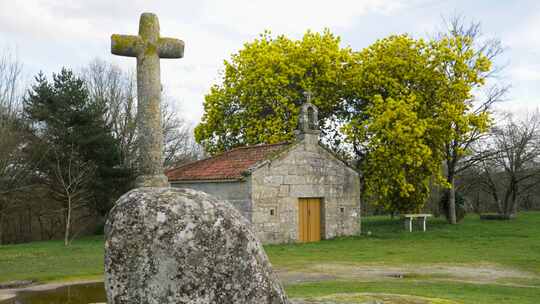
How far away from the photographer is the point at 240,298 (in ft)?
15.0

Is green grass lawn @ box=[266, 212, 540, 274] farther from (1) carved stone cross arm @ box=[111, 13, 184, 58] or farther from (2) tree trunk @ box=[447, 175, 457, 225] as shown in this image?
(1) carved stone cross arm @ box=[111, 13, 184, 58]

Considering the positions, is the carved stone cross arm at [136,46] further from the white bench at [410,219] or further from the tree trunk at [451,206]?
the tree trunk at [451,206]

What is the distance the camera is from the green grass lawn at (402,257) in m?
11.3

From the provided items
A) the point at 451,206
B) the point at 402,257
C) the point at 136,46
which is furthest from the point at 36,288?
the point at 451,206

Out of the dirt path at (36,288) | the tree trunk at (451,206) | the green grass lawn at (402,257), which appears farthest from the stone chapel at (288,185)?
the dirt path at (36,288)

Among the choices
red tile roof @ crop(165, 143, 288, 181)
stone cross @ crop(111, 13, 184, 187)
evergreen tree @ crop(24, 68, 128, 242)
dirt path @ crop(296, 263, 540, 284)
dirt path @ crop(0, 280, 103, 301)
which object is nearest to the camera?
stone cross @ crop(111, 13, 184, 187)

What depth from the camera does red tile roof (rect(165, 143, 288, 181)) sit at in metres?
22.2

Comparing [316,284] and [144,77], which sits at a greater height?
[144,77]

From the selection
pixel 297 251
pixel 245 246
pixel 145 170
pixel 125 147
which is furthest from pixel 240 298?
pixel 125 147

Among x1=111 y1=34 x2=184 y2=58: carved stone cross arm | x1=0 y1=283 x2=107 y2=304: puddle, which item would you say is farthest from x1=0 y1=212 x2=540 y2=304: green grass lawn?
x1=111 y1=34 x2=184 y2=58: carved stone cross arm

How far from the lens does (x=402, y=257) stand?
17844mm

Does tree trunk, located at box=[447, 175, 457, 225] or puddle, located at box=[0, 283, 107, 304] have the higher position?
tree trunk, located at box=[447, 175, 457, 225]

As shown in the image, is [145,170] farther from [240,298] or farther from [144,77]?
[240,298]

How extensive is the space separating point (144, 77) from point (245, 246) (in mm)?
6820
